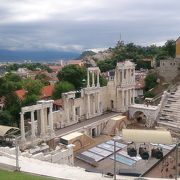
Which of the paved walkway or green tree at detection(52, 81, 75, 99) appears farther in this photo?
green tree at detection(52, 81, 75, 99)

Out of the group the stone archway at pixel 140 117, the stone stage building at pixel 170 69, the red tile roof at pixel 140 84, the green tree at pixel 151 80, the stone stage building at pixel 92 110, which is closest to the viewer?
the stone stage building at pixel 92 110

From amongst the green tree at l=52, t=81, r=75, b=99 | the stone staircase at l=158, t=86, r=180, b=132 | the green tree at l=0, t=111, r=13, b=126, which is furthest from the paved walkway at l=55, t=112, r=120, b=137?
the green tree at l=52, t=81, r=75, b=99

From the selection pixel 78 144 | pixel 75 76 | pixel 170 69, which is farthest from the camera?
pixel 75 76

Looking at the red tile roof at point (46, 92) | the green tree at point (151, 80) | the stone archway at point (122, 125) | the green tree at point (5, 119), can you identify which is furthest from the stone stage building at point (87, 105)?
the red tile roof at point (46, 92)

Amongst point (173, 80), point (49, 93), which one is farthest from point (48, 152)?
point (173, 80)

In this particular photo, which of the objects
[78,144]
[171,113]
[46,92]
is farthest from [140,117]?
[46,92]

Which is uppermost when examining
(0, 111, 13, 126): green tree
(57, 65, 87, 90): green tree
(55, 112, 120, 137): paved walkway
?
(57, 65, 87, 90): green tree

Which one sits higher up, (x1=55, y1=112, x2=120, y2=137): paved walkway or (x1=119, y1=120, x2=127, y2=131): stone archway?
(x1=55, y1=112, x2=120, y2=137): paved walkway

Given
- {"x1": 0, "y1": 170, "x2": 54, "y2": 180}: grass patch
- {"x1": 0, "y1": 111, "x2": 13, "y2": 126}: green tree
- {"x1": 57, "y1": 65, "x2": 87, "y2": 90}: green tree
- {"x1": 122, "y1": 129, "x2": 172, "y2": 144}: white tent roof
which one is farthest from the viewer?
{"x1": 57, "y1": 65, "x2": 87, "y2": 90}: green tree

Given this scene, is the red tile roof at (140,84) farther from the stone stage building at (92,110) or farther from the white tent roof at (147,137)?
the white tent roof at (147,137)

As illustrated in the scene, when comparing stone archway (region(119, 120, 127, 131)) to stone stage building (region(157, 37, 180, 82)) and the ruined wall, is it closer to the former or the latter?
stone stage building (region(157, 37, 180, 82))

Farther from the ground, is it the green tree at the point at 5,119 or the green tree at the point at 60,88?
the green tree at the point at 60,88

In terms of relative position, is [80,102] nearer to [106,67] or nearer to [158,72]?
[158,72]

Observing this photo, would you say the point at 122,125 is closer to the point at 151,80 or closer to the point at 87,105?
the point at 87,105
